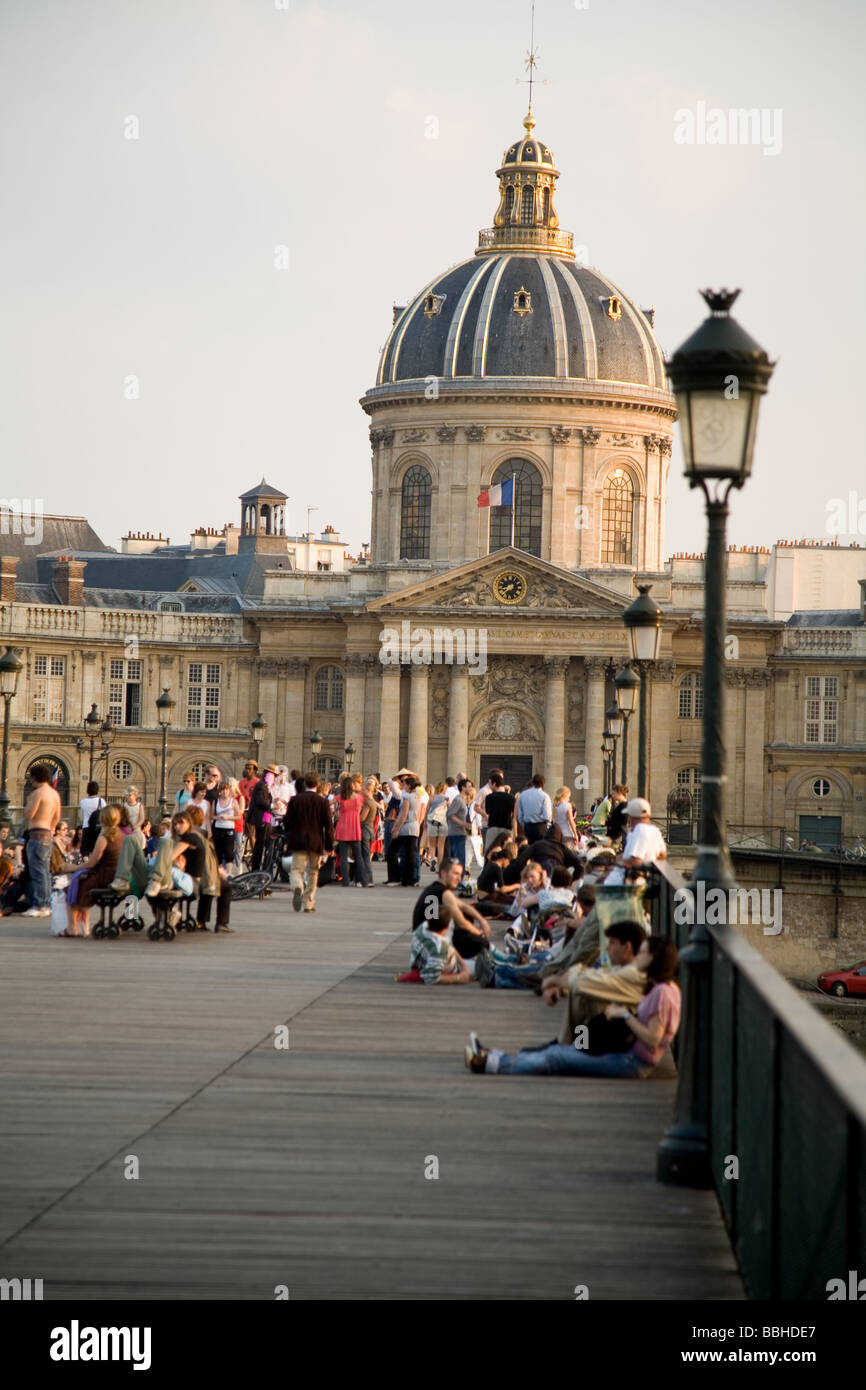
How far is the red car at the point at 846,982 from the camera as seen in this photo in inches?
2029

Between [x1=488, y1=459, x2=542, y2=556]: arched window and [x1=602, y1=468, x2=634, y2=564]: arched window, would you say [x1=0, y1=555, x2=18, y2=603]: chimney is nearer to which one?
[x1=488, y1=459, x2=542, y2=556]: arched window

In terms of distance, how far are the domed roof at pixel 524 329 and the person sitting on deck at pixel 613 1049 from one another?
64.7 metres

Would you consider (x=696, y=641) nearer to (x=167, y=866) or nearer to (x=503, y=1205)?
(x=167, y=866)

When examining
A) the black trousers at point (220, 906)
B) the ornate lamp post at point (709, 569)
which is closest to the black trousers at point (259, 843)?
the black trousers at point (220, 906)

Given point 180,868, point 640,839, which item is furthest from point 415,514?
point 640,839

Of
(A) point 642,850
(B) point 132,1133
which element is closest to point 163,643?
(A) point 642,850

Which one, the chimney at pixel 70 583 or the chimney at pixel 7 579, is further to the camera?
the chimney at pixel 70 583

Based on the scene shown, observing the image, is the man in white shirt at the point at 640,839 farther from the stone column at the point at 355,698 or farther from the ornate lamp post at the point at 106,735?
the stone column at the point at 355,698

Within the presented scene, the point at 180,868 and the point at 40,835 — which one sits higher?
the point at 40,835

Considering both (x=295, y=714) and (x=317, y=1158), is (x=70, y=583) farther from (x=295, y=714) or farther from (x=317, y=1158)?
(x=317, y=1158)

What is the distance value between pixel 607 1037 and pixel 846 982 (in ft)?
128

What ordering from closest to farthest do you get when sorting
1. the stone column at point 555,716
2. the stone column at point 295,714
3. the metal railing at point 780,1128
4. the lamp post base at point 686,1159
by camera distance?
the metal railing at point 780,1128 → the lamp post base at point 686,1159 → the stone column at point 555,716 → the stone column at point 295,714

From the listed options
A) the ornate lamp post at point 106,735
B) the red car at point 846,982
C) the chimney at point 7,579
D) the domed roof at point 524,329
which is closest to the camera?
the red car at point 846,982

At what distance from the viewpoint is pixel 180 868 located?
22.6m
